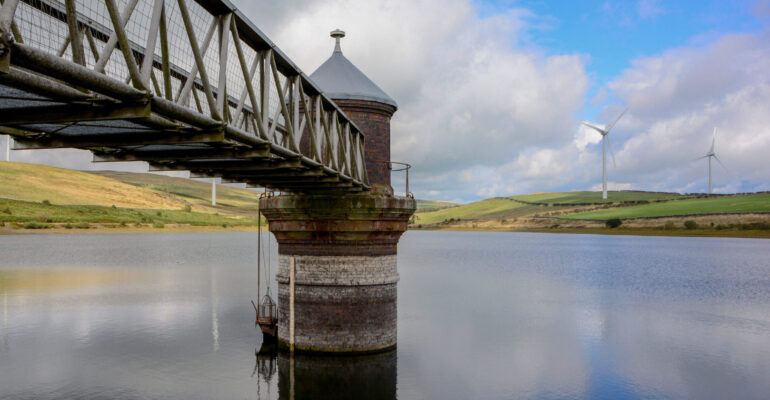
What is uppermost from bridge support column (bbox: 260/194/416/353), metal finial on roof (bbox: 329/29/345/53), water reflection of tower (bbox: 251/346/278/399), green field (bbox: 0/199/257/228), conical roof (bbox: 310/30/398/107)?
metal finial on roof (bbox: 329/29/345/53)

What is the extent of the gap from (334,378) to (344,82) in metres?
9.99

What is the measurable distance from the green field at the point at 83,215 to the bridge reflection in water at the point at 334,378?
8933cm

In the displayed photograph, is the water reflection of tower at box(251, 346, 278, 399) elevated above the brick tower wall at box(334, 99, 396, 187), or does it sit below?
below

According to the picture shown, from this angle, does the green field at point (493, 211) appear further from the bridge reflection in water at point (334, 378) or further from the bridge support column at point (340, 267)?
the bridge reflection in water at point (334, 378)

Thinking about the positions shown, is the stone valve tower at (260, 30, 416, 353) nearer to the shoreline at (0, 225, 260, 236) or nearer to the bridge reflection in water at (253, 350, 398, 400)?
the bridge reflection in water at (253, 350, 398, 400)

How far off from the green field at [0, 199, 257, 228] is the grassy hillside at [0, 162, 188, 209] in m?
4.79

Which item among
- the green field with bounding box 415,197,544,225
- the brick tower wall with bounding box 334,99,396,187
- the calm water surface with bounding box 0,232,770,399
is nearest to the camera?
the calm water surface with bounding box 0,232,770,399

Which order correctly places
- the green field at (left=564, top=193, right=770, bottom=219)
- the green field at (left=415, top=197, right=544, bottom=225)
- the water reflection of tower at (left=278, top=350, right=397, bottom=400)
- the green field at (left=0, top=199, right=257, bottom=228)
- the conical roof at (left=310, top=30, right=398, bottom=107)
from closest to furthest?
1. the water reflection of tower at (left=278, top=350, right=397, bottom=400)
2. the conical roof at (left=310, top=30, right=398, bottom=107)
3. the green field at (left=0, top=199, right=257, bottom=228)
4. the green field at (left=564, top=193, right=770, bottom=219)
5. the green field at (left=415, top=197, right=544, bottom=225)

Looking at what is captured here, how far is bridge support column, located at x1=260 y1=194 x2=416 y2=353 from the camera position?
1894cm

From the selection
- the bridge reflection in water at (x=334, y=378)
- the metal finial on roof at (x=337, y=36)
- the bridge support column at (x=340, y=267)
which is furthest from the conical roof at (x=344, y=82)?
the bridge reflection in water at (x=334, y=378)

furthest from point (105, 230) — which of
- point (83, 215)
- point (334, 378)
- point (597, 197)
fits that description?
point (597, 197)

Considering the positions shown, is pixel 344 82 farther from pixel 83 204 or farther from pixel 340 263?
pixel 83 204

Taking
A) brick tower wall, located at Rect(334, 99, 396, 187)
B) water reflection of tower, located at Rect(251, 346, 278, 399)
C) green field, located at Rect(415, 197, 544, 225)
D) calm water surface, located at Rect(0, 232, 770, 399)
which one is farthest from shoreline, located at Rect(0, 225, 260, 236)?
brick tower wall, located at Rect(334, 99, 396, 187)

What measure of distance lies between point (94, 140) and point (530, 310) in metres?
29.8
